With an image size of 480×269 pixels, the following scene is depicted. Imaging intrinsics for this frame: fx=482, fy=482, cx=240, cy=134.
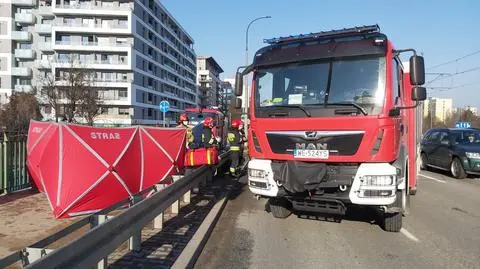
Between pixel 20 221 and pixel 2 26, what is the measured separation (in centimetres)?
8164

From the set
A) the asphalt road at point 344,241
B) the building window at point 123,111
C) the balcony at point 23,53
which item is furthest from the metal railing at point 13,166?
the balcony at point 23,53

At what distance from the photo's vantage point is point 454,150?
1761cm

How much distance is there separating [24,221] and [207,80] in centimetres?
15038

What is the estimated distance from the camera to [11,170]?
1080 cm

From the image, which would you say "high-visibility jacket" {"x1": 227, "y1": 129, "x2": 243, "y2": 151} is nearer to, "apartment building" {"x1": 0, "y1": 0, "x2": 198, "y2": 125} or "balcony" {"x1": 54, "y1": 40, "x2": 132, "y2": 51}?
"apartment building" {"x1": 0, "y1": 0, "x2": 198, "y2": 125}

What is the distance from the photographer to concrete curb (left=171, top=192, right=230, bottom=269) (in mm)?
5711

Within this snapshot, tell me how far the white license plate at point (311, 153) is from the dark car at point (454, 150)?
11.5 metres

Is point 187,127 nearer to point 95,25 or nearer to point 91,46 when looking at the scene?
point 91,46

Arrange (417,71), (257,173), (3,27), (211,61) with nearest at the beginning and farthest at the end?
(417,71), (257,173), (3,27), (211,61)

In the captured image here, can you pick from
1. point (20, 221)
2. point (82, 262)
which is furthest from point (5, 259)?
point (20, 221)

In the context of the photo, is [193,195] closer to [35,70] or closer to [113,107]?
[113,107]

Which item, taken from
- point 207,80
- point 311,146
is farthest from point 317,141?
point 207,80

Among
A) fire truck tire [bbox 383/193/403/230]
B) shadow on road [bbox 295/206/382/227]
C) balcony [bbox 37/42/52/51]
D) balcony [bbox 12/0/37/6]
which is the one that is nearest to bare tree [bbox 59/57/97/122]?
balcony [bbox 37/42/52/51]

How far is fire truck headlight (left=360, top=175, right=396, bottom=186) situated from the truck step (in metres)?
0.61
